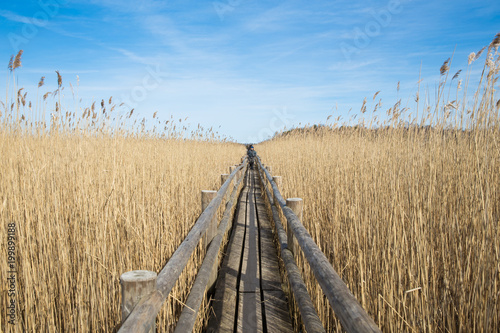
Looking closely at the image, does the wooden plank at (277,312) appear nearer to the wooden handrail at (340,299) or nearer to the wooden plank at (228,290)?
the wooden plank at (228,290)

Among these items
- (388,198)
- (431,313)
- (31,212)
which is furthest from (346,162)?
(31,212)

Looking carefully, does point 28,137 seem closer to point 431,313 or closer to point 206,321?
point 206,321

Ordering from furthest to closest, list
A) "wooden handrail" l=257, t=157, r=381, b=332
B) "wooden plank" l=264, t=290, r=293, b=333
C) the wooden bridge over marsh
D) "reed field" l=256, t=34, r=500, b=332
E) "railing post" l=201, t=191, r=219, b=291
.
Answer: "railing post" l=201, t=191, r=219, b=291
"wooden plank" l=264, t=290, r=293, b=333
"reed field" l=256, t=34, r=500, b=332
the wooden bridge over marsh
"wooden handrail" l=257, t=157, r=381, b=332

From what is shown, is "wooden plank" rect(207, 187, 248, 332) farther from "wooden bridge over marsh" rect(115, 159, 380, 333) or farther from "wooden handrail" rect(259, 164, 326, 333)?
"wooden handrail" rect(259, 164, 326, 333)

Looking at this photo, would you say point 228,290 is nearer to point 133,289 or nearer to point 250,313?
point 250,313

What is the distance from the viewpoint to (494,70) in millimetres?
1955

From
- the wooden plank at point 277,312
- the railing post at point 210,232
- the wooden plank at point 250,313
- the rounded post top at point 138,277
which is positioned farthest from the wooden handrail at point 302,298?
the rounded post top at point 138,277

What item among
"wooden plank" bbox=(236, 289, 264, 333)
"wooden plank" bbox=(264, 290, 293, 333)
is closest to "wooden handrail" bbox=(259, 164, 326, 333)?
"wooden plank" bbox=(264, 290, 293, 333)

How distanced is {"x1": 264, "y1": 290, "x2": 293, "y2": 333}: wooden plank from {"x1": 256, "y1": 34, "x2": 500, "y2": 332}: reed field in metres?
0.32

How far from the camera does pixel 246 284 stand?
295 centimetres

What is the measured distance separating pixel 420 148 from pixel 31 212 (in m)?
2.85

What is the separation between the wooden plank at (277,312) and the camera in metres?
A: 2.23

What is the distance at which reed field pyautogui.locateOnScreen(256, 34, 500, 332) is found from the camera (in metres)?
1.41

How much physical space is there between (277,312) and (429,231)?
4.20 ft
